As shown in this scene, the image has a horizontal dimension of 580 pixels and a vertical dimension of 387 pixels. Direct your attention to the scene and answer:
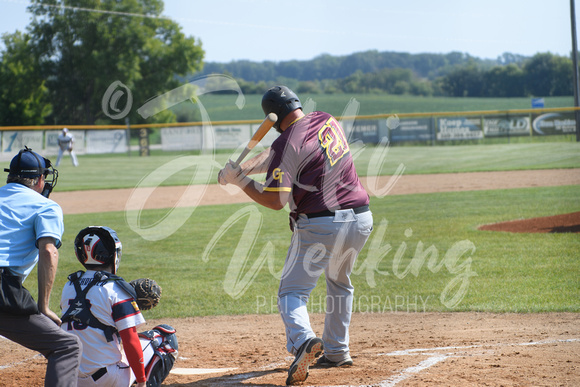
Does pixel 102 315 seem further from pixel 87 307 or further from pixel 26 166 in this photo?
pixel 26 166

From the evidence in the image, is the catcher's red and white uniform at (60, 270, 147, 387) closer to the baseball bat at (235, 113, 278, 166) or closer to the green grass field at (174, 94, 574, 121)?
the baseball bat at (235, 113, 278, 166)

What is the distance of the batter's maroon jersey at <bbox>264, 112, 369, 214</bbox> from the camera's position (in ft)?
14.2

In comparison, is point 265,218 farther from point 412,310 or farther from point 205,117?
point 205,117

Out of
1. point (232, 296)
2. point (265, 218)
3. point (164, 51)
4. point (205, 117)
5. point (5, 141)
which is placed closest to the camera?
point (232, 296)

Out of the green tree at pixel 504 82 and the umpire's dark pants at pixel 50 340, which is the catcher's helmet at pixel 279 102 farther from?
the green tree at pixel 504 82

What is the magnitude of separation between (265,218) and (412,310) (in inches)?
323

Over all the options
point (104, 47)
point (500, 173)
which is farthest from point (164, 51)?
point (500, 173)

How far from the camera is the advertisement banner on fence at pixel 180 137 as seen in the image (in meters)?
38.2

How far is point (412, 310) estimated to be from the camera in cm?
732

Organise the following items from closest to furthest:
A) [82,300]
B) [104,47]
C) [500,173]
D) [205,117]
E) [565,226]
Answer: [82,300] → [565,226] → [500,173] → [205,117] → [104,47]

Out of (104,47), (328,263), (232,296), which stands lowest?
(232,296)

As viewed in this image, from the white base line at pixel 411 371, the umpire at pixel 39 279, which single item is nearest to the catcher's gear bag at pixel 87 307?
the umpire at pixel 39 279

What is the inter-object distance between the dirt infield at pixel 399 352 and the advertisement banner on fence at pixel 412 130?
110ft

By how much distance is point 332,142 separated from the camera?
15.1ft
